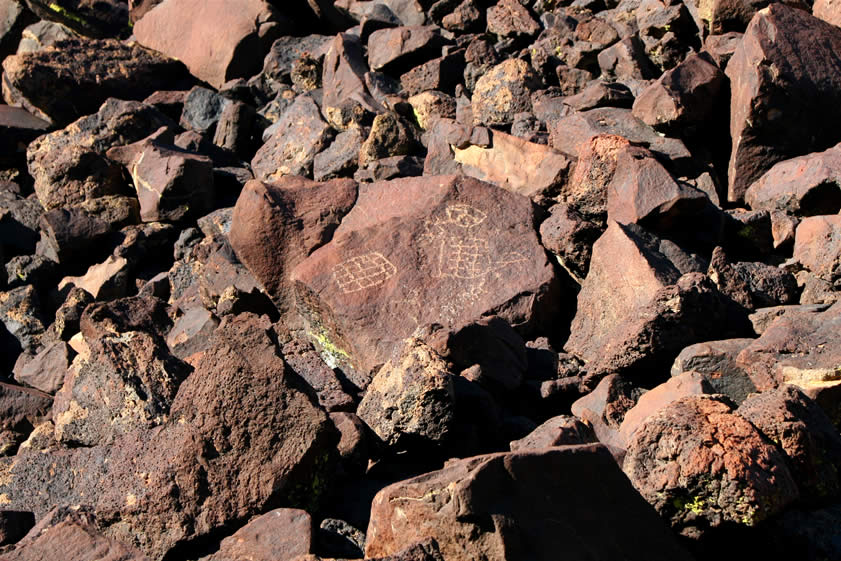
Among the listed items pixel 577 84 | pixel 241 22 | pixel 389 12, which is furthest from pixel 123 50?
pixel 577 84

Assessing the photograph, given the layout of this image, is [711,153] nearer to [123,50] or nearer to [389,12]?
[389,12]

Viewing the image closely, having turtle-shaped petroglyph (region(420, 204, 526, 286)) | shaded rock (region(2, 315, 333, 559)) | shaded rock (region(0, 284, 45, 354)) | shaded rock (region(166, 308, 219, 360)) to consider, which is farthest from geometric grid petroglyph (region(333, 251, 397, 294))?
shaded rock (region(0, 284, 45, 354))

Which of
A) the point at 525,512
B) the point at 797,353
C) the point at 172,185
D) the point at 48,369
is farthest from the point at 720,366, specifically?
the point at 172,185

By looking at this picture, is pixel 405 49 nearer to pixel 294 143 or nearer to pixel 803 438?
pixel 294 143

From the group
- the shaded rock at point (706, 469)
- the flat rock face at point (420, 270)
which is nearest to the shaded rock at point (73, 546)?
the shaded rock at point (706, 469)

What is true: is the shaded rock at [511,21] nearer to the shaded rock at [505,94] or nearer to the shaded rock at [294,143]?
the shaded rock at [505,94]

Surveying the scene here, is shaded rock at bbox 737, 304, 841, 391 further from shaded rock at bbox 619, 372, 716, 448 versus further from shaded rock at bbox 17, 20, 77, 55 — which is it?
shaded rock at bbox 17, 20, 77, 55
